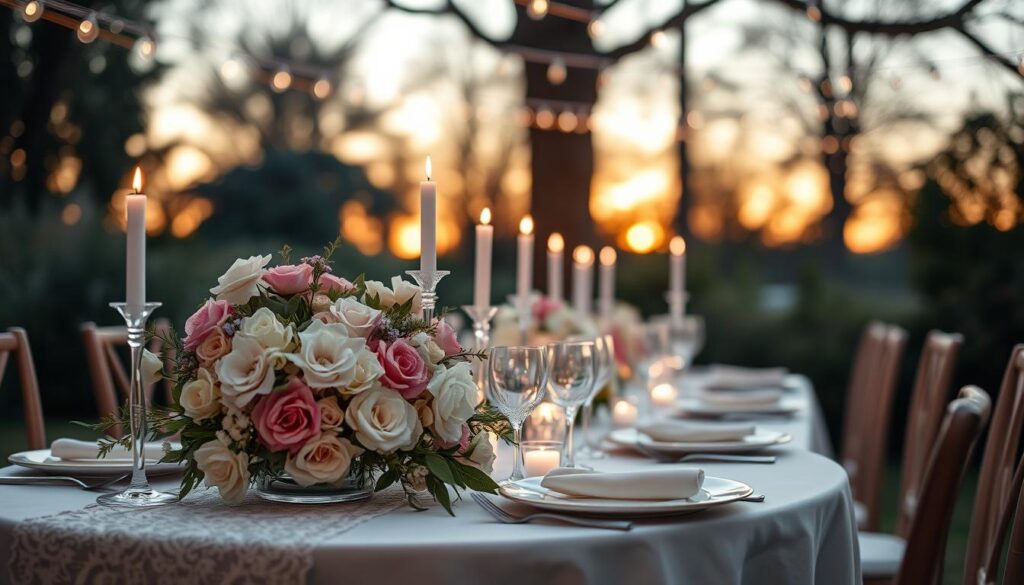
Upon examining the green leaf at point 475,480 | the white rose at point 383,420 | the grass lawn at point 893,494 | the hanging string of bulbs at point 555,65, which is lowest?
the grass lawn at point 893,494

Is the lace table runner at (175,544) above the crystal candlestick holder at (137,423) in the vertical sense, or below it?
below

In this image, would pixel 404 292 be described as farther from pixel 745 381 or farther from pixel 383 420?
pixel 745 381

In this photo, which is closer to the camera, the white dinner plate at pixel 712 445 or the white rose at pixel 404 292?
the white rose at pixel 404 292

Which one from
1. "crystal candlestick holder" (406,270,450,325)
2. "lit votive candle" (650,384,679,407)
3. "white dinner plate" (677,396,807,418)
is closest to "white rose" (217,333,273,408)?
"crystal candlestick holder" (406,270,450,325)

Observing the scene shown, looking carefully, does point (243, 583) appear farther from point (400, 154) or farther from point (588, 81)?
point (400, 154)

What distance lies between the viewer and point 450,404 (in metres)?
1.54

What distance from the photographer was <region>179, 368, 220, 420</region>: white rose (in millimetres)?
1501

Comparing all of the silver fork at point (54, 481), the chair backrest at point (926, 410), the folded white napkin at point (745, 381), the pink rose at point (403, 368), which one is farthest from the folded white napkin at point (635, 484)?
the folded white napkin at point (745, 381)

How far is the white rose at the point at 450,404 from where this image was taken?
5.05 feet

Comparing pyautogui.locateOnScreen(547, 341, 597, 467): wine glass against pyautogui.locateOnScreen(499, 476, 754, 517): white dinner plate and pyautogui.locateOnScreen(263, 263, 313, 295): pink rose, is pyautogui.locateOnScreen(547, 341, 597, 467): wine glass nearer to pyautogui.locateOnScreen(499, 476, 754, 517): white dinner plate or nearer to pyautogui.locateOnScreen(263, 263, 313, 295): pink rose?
pyautogui.locateOnScreen(499, 476, 754, 517): white dinner plate

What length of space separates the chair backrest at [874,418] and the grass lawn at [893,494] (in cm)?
80

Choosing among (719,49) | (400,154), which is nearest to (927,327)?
(719,49)

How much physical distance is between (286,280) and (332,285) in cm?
7

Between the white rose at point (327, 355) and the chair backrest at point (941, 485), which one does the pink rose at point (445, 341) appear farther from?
the chair backrest at point (941, 485)
